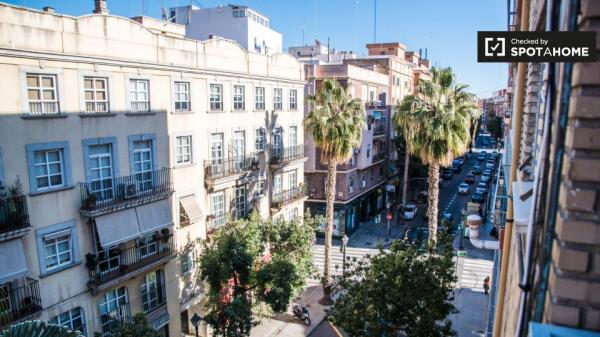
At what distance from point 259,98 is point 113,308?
1343cm

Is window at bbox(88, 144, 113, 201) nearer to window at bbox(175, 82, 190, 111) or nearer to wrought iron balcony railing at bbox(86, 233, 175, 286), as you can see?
wrought iron balcony railing at bbox(86, 233, 175, 286)

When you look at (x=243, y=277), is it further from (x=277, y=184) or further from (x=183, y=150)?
(x=277, y=184)

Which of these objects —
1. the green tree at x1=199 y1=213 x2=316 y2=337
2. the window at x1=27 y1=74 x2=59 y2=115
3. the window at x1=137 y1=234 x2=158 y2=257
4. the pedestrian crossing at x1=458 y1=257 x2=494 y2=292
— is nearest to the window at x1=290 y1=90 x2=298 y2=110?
the green tree at x1=199 y1=213 x2=316 y2=337

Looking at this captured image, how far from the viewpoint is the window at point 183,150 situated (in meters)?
19.6

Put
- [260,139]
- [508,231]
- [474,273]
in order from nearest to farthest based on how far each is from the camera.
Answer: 1. [508,231]
2. [260,139]
3. [474,273]

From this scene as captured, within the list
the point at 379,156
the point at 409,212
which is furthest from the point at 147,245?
the point at 379,156

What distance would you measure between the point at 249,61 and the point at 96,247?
41.2 ft

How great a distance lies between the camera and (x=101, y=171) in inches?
639

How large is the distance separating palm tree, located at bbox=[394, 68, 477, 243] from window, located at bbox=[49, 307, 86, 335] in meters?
16.2

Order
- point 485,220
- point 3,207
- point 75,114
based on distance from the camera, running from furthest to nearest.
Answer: point 485,220
point 75,114
point 3,207

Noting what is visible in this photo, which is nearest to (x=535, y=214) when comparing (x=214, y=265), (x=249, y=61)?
(x=214, y=265)

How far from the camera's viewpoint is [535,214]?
2.84 m

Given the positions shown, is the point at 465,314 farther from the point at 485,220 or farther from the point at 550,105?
the point at 550,105

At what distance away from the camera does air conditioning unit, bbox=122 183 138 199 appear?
55.1ft
